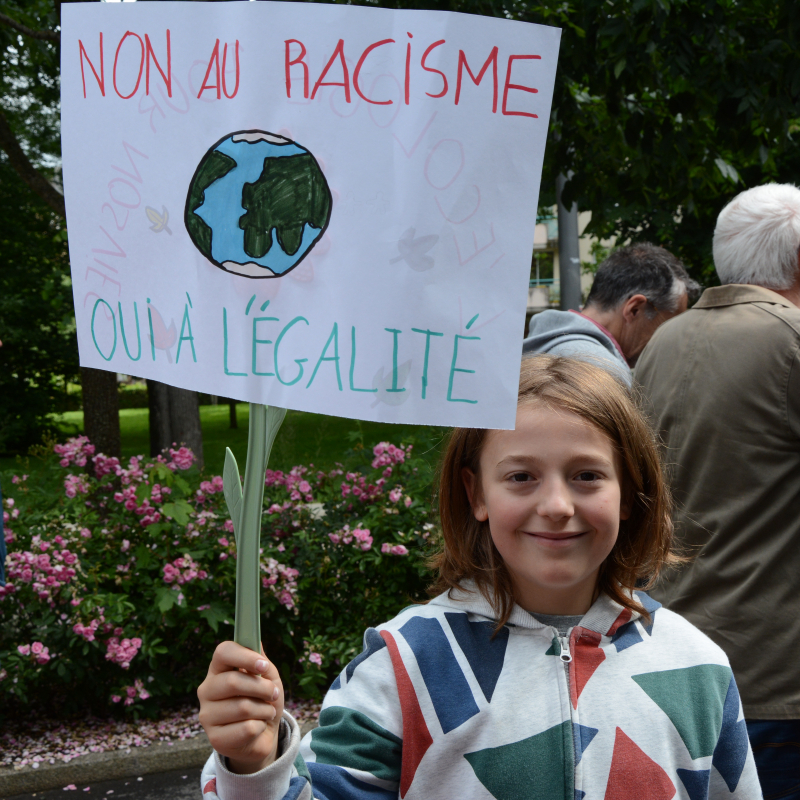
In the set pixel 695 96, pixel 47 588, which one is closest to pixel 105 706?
pixel 47 588

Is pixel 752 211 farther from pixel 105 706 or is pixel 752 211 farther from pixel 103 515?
pixel 105 706

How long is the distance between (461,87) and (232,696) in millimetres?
803

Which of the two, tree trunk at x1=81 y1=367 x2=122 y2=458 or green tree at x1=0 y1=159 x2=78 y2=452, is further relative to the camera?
green tree at x1=0 y1=159 x2=78 y2=452

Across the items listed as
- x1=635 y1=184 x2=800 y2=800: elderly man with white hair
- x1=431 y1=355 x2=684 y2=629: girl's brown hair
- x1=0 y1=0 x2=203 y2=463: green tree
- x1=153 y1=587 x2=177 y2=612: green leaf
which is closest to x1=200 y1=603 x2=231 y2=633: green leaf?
x1=153 y1=587 x2=177 y2=612: green leaf

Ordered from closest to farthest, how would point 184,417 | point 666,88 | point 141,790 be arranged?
point 141,790
point 666,88
point 184,417

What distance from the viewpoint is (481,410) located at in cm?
111

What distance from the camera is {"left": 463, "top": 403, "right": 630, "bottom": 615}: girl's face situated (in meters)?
1.39

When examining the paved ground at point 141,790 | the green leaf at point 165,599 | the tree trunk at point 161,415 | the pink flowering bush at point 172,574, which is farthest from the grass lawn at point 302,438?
the paved ground at point 141,790

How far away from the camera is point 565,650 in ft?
4.65

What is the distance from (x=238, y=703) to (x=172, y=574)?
9.58 ft

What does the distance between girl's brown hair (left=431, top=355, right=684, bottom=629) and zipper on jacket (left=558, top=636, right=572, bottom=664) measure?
0.10m

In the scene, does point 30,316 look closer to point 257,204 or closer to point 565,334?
point 565,334

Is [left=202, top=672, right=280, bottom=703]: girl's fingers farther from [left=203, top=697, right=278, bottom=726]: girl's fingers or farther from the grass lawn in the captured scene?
the grass lawn

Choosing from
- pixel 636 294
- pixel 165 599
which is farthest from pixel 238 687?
pixel 165 599
